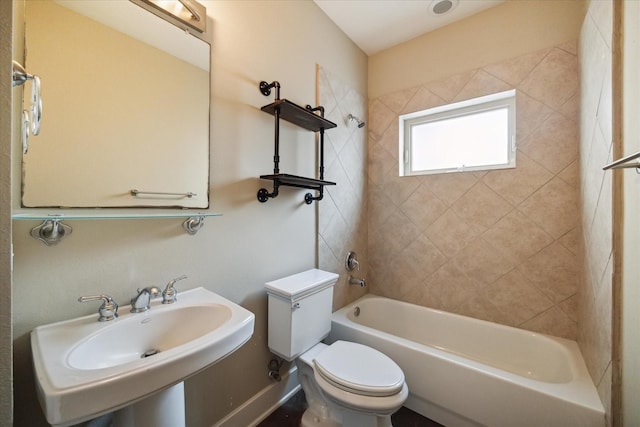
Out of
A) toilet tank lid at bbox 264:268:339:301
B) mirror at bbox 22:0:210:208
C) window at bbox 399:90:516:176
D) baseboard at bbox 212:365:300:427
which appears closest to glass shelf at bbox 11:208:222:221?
mirror at bbox 22:0:210:208

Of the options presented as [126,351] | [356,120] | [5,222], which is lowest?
[126,351]

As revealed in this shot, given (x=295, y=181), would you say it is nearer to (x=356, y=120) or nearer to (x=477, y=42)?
(x=356, y=120)

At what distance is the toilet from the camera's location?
1116 millimetres

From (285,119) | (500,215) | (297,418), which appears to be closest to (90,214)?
(285,119)

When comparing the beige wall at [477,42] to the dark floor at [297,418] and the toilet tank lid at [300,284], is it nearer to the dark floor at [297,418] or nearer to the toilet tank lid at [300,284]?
the toilet tank lid at [300,284]

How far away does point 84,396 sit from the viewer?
1.75 ft

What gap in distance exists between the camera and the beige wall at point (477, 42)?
161 cm

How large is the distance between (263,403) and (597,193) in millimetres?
2005

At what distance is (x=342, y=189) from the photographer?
2.05m

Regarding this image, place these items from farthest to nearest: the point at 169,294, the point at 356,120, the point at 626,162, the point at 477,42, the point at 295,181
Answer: the point at 356,120
the point at 477,42
the point at 295,181
the point at 169,294
the point at 626,162

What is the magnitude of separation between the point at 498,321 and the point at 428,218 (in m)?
0.85

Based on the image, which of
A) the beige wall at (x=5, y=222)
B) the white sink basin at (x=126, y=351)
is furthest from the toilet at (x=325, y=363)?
the beige wall at (x=5, y=222)

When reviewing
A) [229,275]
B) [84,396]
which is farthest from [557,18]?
[84,396]

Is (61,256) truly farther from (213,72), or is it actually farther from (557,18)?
(557,18)
